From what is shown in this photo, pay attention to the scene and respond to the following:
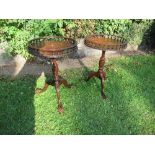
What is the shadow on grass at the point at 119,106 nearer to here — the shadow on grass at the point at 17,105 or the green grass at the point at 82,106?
the green grass at the point at 82,106

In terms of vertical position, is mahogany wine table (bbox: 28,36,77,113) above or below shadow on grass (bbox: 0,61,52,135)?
above

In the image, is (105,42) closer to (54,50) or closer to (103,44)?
(103,44)

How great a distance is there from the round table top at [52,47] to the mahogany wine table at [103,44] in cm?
37

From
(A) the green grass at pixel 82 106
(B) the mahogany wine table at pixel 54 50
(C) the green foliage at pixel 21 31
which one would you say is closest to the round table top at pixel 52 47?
(B) the mahogany wine table at pixel 54 50

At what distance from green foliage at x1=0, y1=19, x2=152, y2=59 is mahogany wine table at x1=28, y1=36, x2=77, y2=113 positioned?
1555 mm

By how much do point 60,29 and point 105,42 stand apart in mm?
2282

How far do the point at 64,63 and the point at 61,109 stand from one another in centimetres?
245

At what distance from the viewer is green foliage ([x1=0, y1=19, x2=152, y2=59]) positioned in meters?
7.92

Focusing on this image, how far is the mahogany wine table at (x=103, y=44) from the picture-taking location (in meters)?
5.93

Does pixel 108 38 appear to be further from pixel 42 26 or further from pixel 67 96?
pixel 42 26

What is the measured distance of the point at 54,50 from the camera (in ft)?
18.2

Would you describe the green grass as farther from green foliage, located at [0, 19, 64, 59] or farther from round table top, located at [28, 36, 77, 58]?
green foliage, located at [0, 19, 64, 59]

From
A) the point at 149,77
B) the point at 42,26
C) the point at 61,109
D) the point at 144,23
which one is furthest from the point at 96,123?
the point at 144,23

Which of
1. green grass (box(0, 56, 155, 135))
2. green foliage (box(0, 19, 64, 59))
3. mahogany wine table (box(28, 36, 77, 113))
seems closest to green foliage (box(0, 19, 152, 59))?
green foliage (box(0, 19, 64, 59))
